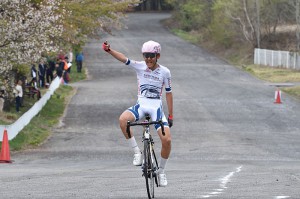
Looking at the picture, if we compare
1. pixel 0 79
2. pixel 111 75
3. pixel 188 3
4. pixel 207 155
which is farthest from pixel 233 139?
pixel 188 3

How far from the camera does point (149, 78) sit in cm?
1217

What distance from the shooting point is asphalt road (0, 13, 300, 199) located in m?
13.0

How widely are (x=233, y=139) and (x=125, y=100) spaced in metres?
11.9

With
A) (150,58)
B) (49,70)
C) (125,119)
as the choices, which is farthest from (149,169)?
(49,70)

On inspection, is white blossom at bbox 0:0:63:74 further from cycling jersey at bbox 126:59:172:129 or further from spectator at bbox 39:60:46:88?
cycling jersey at bbox 126:59:172:129

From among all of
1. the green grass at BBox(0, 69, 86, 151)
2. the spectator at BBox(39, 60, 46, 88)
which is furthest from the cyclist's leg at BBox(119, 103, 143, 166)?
the spectator at BBox(39, 60, 46, 88)

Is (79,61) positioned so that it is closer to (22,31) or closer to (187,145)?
(22,31)

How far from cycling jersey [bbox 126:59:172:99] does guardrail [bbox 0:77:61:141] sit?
39.8ft

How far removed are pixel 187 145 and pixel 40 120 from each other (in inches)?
278

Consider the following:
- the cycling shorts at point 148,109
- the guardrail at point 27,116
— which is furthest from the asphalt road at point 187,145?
the cycling shorts at point 148,109

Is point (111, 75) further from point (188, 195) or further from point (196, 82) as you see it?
point (188, 195)

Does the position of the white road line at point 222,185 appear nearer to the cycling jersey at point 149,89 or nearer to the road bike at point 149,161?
the road bike at point 149,161

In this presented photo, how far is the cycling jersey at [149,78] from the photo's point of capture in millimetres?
12151

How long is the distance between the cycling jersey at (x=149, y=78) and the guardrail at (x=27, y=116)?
12134 mm
